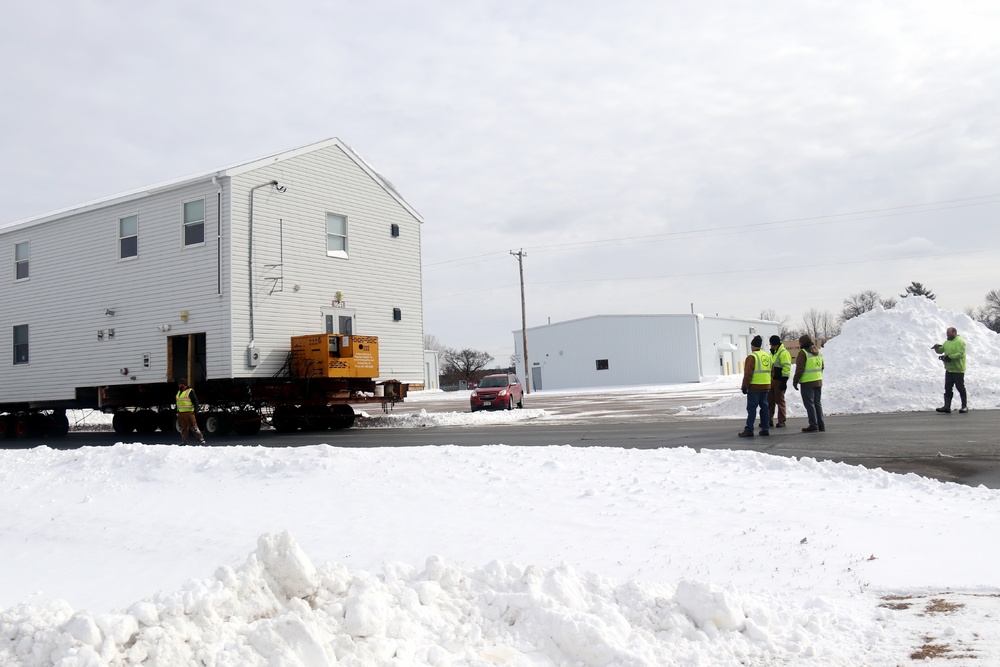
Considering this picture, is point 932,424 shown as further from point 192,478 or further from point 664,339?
point 664,339

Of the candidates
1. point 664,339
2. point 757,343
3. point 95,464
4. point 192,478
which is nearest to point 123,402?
point 95,464

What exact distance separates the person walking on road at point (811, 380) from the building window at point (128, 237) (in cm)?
1740

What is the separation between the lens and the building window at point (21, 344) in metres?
25.2

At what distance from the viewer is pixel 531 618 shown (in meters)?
4.58

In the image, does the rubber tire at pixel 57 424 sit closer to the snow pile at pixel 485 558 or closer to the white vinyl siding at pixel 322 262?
the white vinyl siding at pixel 322 262

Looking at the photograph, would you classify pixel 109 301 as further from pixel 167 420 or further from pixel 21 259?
pixel 21 259

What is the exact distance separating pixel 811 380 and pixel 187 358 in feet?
50.0

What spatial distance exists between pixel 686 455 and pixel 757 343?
489 cm

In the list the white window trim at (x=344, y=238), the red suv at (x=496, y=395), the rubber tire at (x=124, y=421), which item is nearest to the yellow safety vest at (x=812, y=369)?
the white window trim at (x=344, y=238)

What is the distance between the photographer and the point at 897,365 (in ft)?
81.7

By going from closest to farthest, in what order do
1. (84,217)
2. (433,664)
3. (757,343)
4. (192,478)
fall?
(433,664) → (192,478) → (757,343) → (84,217)

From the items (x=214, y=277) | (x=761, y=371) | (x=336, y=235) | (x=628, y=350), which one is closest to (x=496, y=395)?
(x=336, y=235)

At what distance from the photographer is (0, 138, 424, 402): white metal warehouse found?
819 inches

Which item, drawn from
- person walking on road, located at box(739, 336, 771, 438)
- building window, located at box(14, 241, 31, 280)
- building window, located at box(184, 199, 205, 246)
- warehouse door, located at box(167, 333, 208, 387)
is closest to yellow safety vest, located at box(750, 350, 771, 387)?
person walking on road, located at box(739, 336, 771, 438)
